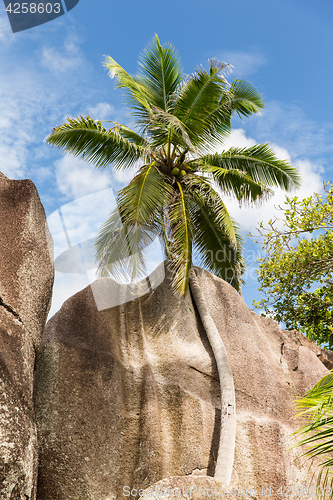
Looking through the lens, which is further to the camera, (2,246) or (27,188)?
(27,188)

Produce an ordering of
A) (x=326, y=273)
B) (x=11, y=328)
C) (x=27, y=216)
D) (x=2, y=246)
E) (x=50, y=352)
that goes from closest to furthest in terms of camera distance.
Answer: (x=11, y=328) < (x=2, y=246) < (x=27, y=216) < (x=50, y=352) < (x=326, y=273)

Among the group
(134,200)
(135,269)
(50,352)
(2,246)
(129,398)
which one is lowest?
(129,398)

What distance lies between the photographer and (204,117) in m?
10.8

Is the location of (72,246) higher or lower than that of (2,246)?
higher

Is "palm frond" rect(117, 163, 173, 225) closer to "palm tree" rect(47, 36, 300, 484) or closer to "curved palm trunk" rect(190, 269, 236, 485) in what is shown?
"palm tree" rect(47, 36, 300, 484)

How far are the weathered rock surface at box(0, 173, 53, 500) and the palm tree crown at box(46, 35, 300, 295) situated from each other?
2.52 meters

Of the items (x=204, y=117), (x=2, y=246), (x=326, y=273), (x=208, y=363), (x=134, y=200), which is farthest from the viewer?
(x=326, y=273)

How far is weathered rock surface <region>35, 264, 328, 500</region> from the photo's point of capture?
652 cm

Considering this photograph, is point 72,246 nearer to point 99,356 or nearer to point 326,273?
point 99,356

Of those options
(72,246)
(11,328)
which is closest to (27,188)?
(72,246)

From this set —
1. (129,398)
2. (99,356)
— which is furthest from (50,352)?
(129,398)

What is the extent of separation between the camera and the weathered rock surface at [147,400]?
6.52m

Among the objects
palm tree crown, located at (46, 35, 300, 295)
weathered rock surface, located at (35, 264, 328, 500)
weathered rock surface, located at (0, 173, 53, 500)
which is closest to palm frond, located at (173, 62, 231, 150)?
palm tree crown, located at (46, 35, 300, 295)

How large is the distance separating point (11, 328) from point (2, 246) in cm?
122
